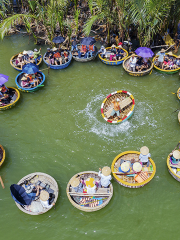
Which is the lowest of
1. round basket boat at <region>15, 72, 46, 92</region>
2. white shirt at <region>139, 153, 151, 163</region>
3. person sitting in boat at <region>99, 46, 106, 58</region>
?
white shirt at <region>139, 153, 151, 163</region>

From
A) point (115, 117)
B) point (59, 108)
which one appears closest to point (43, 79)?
point (59, 108)

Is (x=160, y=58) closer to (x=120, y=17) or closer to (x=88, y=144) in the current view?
(x=120, y=17)

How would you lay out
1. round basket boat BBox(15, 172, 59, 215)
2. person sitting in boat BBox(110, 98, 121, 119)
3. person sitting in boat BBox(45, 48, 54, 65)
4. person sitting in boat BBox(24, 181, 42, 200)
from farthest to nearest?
person sitting in boat BBox(45, 48, 54, 65) < person sitting in boat BBox(110, 98, 121, 119) < person sitting in boat BBox(24, 181, 42, 200) < round basket boat BBox(15, 172, 59, 215)

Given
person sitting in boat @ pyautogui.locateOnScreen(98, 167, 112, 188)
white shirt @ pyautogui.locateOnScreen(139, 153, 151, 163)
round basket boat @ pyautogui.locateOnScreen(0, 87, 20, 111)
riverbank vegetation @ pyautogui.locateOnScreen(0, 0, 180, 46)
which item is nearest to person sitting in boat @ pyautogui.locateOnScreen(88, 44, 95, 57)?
riverbank vegetation @ pyautogui.locateOnScreen(0, 0, 180, 46)

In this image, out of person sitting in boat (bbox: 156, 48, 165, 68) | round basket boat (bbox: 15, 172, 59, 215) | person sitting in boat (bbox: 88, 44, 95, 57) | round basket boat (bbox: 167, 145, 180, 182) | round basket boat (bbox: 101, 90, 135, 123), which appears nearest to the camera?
round basket boat (bbox: 15, 172, 59, 215)

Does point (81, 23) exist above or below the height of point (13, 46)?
above

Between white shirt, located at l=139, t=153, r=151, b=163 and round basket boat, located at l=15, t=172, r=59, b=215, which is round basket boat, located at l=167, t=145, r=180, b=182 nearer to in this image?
white shirt, located at l=139, t=153, r=151, b=163

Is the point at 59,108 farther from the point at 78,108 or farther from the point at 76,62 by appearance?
the point at 76,62
